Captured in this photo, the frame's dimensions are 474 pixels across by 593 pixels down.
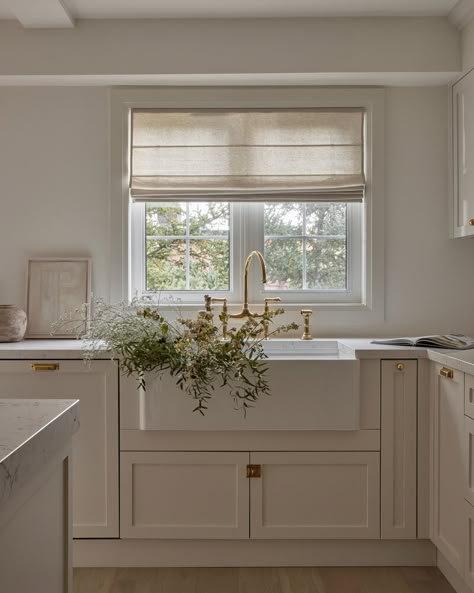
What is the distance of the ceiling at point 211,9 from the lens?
108 inches

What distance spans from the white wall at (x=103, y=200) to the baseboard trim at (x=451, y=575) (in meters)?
1.11

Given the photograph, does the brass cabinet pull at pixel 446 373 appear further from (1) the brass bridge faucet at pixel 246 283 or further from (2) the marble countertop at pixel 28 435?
(2) the marble countertop at pixel 28 435

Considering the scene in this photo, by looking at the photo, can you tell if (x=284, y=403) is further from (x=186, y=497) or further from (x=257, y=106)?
(x=257, y=106)

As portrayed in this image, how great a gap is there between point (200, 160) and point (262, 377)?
49.6 inches

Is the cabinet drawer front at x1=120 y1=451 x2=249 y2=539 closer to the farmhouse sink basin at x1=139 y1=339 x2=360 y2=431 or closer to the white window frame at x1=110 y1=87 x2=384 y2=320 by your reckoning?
the farmhouse sink basin at x1=139 y1=339 x2=360 y2=431

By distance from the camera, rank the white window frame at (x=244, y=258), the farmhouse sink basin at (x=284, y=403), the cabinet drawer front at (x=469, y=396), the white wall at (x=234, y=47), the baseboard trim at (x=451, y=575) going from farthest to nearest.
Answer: the white window frame at (x=244, y=258) → the white wall at (x=234, y=47) → the farmhouse sink basin at (x=284, y=403) → the baseboard trim at (x=451, y=575) → the cabinet drawer front at (x=469, y=396)

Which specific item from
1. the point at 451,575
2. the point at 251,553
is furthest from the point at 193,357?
the point at 451,575

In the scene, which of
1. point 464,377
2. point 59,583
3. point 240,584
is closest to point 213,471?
point 240,584

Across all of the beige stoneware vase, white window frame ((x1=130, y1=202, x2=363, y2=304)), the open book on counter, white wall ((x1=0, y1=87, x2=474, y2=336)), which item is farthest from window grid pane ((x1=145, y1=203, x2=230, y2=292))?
the open book on counter

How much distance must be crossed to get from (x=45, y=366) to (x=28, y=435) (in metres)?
1.74

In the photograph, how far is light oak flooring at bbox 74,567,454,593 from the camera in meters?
2.45

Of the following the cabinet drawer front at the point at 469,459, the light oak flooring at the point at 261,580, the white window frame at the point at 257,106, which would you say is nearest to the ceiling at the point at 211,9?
the white window frame at the point at 257,106

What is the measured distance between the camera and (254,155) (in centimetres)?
315

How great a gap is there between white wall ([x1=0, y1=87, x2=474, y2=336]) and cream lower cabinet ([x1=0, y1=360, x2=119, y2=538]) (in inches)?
25.7
